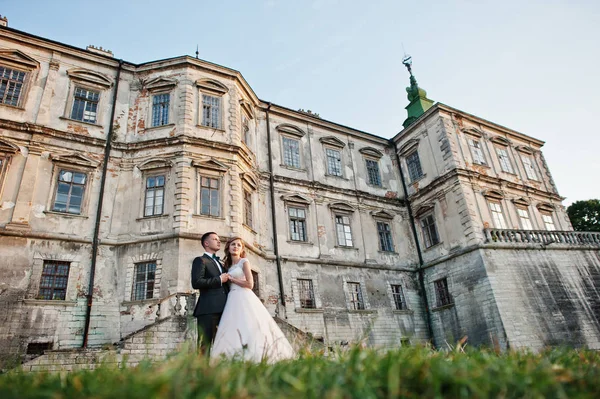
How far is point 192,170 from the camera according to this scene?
16.2m

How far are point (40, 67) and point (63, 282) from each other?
9.58 meters

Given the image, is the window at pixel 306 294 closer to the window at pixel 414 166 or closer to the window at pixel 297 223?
the window at pixel 297 223

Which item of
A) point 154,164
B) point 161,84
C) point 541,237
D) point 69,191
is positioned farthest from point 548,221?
point 69,191

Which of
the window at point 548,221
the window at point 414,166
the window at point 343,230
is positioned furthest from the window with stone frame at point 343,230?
the window at point 548,221

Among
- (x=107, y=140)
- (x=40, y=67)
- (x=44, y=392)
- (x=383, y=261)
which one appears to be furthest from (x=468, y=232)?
(x=40, y=67)

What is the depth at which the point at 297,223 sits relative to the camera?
1995 centimetres

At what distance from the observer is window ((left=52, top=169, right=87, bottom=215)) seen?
15055 millimetres

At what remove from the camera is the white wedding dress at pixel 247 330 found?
4.46 metres

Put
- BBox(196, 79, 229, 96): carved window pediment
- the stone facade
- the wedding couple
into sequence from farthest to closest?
BBox(196, 79, 229, 96): carved window pediment → the stone facade → the wedding couple

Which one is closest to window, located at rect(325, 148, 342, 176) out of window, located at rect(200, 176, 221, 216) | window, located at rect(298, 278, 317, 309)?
window, located at rect(298, 278, 317, 309)

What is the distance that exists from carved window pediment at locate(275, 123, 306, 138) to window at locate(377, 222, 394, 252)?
22.7 ft

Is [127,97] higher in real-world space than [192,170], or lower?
higher

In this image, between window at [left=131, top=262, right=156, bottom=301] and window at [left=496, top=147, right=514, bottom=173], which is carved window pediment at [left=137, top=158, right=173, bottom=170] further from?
window at [left=496, top=147, right=514, bottom=173]

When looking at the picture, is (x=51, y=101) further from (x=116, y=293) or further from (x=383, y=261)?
(x=383, y=261)
